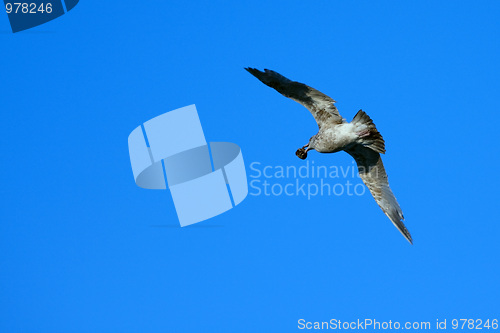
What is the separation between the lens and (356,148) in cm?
1541

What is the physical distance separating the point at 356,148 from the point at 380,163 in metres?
0.79

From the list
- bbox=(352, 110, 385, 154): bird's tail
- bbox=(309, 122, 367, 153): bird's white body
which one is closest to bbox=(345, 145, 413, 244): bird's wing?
bbox=(309, 122, 367, 153): bird's white body

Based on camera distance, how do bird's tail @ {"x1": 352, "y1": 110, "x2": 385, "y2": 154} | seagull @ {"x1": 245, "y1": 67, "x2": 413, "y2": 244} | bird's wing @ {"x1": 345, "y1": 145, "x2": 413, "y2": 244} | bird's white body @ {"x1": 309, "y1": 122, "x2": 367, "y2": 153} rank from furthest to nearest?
bird's wing @ {"x1": 345, "y1": 145, "x2": 413, "y2": 244}
bird's white body @ {"x1": 309, "y1": 122, "x2": 367, "y2": 153}
seagull @ {"x1": 245, "y1": 67, "x2": 413, "y2": 244}
bird's tail @ {"x1": 352, "y1": 110, "x2": 385, "y2": 154}

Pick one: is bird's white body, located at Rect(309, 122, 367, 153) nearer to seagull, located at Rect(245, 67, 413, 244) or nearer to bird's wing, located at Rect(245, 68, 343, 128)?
seagull, located at Rect(245, 67, 413, 244)

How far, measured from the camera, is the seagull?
14.1 m

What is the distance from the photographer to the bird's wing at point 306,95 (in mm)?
14078

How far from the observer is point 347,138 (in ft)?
47.4

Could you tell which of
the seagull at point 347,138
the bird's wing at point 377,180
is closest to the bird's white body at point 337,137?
the seagull at point 347,138

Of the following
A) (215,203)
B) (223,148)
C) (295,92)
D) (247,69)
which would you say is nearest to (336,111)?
(295,92)

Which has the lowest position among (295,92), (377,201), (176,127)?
(377,201)

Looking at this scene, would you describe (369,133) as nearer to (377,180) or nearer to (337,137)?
(337,137)

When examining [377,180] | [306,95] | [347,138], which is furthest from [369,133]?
[377,180]

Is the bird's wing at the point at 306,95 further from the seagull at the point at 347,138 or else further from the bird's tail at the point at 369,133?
the bird's tail at the point at 369,133

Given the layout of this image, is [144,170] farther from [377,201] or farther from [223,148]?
[377,201]
